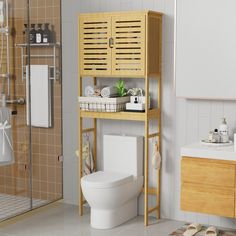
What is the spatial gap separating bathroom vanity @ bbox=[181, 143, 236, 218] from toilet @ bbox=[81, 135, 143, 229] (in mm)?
597

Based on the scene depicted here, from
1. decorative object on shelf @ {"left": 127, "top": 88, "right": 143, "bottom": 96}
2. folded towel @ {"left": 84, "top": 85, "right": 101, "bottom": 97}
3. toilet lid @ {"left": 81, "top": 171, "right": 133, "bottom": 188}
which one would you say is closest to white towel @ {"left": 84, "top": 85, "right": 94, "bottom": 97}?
folded towel @ {"left": 84, "top": 85, "right": 101, "bottom": 97}

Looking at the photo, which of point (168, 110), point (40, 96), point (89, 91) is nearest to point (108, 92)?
point (89, 91)

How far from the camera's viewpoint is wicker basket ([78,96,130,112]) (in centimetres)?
456

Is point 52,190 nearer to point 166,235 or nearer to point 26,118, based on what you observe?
point 26,118

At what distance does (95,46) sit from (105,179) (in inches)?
46.1

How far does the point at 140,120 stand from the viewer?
14.9 feet

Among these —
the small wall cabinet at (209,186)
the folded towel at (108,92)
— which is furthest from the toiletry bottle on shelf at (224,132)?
the folded towel at (108,92)

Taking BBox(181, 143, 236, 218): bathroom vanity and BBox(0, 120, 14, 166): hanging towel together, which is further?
BBox(0, 120, 14, 166): hanging towel

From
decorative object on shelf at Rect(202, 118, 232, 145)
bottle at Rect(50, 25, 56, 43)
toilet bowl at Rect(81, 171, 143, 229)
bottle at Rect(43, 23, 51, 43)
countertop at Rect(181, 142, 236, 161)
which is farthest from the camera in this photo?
bottle at Rect(50, 25, 56, 43)

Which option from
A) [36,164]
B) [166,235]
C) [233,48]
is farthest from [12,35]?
[166,235]

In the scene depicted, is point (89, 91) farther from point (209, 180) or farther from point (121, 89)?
point (209, 180)

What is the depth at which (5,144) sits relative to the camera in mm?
4457

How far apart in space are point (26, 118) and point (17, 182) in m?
0.57

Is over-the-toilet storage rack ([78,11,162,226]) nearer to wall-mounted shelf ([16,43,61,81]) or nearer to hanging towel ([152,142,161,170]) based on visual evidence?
hanging towel ([152,142,161,170])
